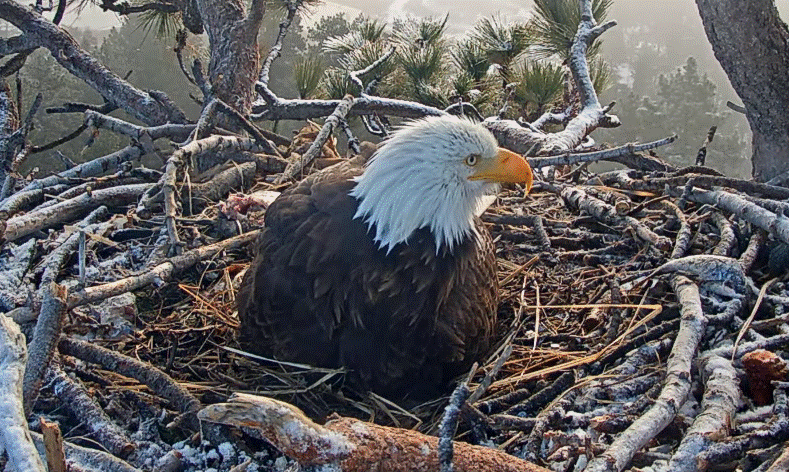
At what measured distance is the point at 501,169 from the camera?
105 inches

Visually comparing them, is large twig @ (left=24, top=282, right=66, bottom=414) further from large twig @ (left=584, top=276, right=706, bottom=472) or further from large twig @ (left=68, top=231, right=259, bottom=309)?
large twig @ (left=584, top=276, right=706, bottom=472)

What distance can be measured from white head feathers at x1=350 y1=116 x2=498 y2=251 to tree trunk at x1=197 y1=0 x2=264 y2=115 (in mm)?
2286

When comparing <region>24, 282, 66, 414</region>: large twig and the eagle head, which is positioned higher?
the eagle head

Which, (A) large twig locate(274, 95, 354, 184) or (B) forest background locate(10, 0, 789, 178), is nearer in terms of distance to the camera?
(A) large twig locate(274, 95, 354, 184)

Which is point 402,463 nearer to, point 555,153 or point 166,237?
point 166,237

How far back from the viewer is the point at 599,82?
21.8ft

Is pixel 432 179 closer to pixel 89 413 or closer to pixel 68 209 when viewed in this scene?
pixel 89 413

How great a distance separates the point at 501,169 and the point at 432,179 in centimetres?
26

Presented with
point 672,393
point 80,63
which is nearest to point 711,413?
point 672,393

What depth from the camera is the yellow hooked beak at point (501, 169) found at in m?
2.67

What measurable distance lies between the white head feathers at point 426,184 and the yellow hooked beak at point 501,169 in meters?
0.02

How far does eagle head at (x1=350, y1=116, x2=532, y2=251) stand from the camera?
2.61 m

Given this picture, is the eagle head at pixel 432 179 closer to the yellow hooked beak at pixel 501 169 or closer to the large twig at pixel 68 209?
the yellow hooked beak at pixel 501 169

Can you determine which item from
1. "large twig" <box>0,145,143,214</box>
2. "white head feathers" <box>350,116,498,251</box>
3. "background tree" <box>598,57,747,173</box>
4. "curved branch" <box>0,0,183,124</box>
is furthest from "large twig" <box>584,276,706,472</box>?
"background tree" <box>598,57,747,173</box>
